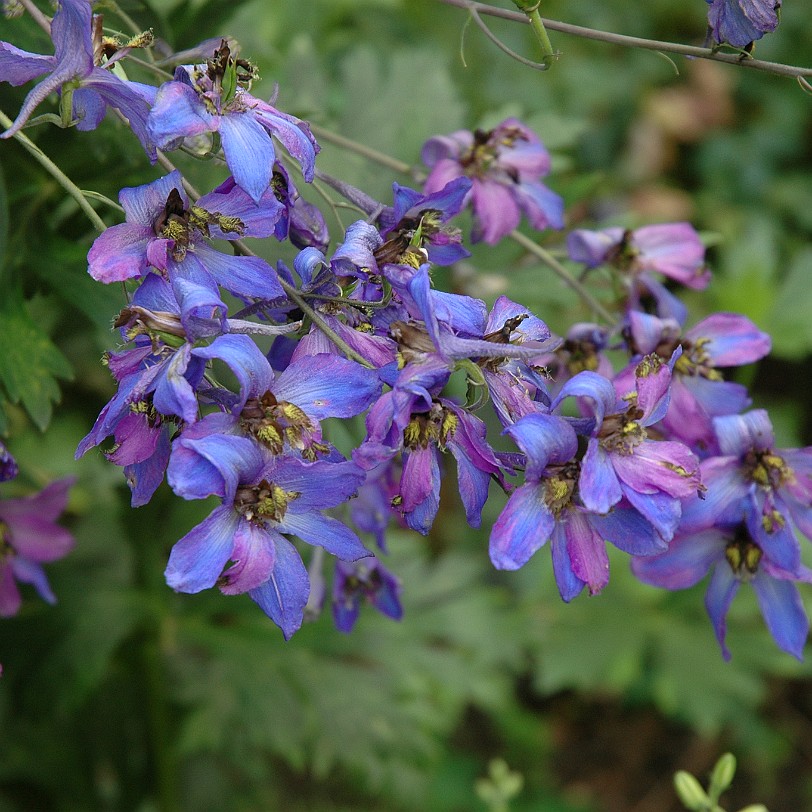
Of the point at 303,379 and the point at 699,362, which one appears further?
the point at 699,362

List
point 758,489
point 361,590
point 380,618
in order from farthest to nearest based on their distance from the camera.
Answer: point 380,618, point 361,590, point 758,489

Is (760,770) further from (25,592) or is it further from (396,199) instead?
(396,199)

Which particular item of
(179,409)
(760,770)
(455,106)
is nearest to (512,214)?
(455,106)

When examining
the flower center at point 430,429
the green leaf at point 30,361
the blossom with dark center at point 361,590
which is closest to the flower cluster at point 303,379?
the flower center at point 430,429

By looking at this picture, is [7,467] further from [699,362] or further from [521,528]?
[699,362]

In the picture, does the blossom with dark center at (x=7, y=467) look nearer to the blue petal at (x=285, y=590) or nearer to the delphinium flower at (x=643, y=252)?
the blue petal at (x=285, y=590)

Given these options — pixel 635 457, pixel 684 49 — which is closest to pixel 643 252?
pixel 684 49
